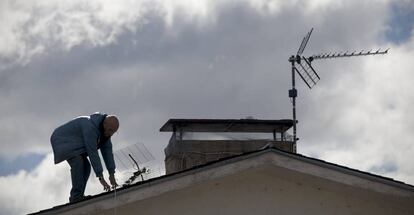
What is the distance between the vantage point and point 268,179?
11016mm

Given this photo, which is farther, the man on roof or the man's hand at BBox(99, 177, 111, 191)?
the man on roof

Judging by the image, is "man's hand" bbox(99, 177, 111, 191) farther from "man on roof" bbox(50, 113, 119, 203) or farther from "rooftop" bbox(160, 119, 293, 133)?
"rooftop" bbox(160, 119, 293, 133)

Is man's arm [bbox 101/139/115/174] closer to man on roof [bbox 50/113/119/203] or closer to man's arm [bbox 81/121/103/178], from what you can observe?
man on roof [bbox 50/113/119/203]

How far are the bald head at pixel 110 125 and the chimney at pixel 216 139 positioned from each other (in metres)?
8.00

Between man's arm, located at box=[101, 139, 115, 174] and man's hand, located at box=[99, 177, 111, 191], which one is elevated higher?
man's arm, located at box=[101, 139, 115, 174]

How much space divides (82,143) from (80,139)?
56 millimetres

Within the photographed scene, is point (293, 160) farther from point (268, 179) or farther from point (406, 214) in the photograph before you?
point (406, 214)

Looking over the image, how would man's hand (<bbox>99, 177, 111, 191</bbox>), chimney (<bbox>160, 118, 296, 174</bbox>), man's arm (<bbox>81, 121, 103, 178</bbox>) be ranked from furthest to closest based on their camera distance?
chimney (<bbox>160, 118, 296, 174</bbox>), man's arm (<bbox>81, 121, 103, 178</bbox>), man's hand (<bbox>99, 177, 111, 191</bbox>)

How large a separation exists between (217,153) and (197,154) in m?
0.43

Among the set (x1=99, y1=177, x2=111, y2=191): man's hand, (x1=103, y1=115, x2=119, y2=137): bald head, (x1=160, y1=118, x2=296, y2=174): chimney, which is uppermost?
(x1=160, y1=118, x2=296, y2=174): chimney

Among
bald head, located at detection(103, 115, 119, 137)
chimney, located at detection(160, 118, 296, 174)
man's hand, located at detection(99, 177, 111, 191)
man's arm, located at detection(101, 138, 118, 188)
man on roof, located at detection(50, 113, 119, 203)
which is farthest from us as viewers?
chimney, located at detection(160, 118, 296, 174)

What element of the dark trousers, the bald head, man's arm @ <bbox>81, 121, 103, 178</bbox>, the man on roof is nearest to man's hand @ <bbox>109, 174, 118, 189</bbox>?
the man on roof

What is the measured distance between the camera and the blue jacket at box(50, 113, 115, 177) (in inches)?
444

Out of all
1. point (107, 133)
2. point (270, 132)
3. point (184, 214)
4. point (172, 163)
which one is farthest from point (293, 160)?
point (270, 132)
